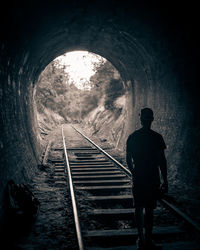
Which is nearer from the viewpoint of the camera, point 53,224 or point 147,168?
point 147,168

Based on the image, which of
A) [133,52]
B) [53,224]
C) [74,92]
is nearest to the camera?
[53,224]

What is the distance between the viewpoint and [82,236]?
3639 mm

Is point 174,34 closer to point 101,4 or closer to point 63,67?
point 101,4

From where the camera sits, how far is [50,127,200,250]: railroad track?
3699 millimetres

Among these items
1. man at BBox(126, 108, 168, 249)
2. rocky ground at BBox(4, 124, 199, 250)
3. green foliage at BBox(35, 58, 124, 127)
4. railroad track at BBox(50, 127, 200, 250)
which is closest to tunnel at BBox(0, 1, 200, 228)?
rocky ground at BBox(4, 124, 199, 250)

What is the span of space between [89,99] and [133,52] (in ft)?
78.9

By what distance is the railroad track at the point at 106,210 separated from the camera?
3699 millimetres

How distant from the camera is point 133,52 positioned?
9.38 metres

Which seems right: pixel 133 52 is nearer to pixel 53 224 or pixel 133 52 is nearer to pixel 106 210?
pixel 106 210

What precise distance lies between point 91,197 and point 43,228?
1581 mm

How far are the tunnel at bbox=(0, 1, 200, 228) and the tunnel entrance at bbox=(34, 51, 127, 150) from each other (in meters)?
5.11

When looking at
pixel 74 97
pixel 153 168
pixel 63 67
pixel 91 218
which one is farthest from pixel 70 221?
pixel 74 97

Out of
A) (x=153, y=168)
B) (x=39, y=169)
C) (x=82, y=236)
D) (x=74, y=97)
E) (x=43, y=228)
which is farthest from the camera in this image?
(x=74, y=97)

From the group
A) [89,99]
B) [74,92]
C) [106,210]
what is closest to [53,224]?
[106,210]
